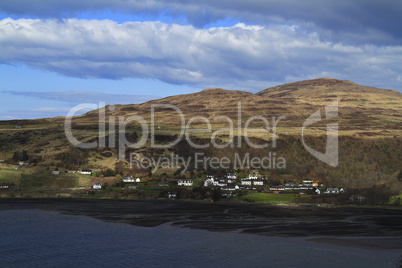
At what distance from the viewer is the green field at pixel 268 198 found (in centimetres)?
10393

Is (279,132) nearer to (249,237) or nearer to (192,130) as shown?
(192,130)

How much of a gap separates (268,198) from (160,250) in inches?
2192

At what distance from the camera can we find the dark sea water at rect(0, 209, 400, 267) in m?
48.1

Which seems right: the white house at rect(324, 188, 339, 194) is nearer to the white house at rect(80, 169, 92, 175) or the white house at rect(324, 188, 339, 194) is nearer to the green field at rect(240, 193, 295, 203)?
the green field at rect(240, 193, 295, 203)

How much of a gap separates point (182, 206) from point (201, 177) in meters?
32.6

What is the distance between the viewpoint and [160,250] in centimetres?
5412

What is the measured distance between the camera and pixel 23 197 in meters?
112

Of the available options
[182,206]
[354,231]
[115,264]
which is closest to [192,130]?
[182,206]

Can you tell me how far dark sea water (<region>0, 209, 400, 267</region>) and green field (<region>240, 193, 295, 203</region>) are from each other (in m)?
38.9

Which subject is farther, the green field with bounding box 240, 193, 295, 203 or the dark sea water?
the green field with bounding box 240, 193, 295, 203

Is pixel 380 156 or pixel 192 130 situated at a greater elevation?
pixel 192 130

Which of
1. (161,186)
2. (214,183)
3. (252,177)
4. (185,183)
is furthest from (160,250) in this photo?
(252,177)

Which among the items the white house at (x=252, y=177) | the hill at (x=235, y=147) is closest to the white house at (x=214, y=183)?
the white house at (x=252, y=177)

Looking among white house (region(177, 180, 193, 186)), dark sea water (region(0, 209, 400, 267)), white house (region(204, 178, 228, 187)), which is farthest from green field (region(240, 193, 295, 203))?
dark sea water (region(0, 209, 400, 267))
